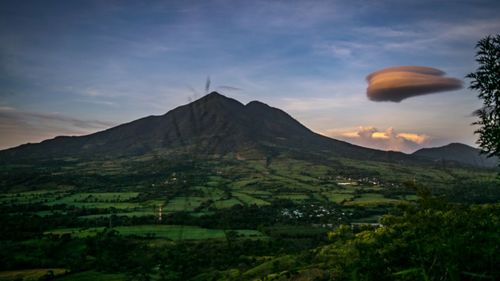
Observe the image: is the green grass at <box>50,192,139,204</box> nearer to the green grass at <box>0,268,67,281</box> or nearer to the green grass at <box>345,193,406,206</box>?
the green grass at <box>0,268,67,281</box>

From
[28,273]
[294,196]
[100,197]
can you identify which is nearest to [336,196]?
[294,196]

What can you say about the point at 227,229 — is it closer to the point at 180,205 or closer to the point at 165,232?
the point at 165,232

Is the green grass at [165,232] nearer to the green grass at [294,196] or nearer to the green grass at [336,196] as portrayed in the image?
the green grass at [294,196]

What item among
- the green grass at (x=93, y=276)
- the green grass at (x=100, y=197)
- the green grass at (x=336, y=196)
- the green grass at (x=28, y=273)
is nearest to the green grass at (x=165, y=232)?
the green grass at (x=28, y=273)

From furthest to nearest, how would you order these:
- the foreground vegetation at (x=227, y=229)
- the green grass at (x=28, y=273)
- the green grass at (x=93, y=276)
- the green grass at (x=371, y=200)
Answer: the green grass at (x=371, y=200) < the green grass at (x=93, y=276) < the green grass at (x=28, y=273) < the foreground vegetation at (x=227, y=229)

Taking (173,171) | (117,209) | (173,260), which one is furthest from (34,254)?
(173,171)

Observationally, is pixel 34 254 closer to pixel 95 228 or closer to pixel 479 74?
pixel 95 228

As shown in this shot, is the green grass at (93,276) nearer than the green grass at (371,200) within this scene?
Yes

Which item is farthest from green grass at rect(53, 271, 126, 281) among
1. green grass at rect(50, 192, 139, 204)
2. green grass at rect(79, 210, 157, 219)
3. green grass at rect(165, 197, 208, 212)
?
green grass at rect(50, 192, 139, 204)
